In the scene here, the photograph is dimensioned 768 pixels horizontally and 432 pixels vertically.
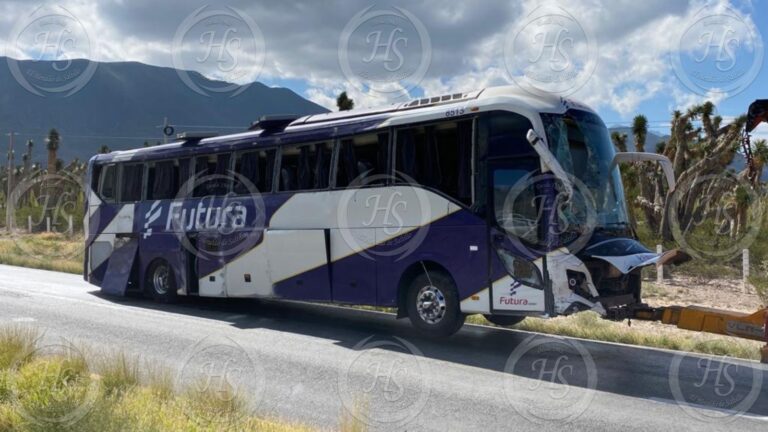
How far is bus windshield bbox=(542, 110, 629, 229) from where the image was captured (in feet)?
29.5

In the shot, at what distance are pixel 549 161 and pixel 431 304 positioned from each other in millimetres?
2836

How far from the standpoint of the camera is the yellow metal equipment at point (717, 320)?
7.47m

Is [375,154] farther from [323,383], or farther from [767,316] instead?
[767,316]

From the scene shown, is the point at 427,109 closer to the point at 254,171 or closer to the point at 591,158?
the point at 591,158

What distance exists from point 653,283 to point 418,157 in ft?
42.1

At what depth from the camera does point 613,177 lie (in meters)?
9.58

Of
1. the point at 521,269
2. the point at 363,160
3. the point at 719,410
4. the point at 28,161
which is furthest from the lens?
the point at 28,161

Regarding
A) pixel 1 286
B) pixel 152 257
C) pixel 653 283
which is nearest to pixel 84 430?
pixel 152 257

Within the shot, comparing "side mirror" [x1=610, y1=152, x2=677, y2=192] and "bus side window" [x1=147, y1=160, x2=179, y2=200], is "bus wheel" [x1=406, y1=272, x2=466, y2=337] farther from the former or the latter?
"bus side window" [x1=147, y1=160, x2=179, y2=200]

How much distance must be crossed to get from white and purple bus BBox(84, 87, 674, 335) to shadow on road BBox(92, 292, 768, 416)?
52 centimetres

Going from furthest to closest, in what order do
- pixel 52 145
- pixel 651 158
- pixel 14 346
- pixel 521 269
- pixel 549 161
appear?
1. pixel 52 145
2. pixel 651 158
3. pixel 521 269
4. pixel 549 161
5. pixel 14 346

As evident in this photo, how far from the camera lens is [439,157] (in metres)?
9.88

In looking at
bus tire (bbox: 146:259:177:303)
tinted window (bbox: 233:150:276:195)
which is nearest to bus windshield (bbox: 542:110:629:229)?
tinted window (bbox: 233:150:276:195)

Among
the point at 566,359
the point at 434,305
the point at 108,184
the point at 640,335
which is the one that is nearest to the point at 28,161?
the point at 108,184
